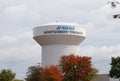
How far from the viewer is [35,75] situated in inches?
3885

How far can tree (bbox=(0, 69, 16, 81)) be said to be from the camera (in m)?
101

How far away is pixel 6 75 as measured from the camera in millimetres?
101562

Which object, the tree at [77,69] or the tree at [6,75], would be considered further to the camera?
the tree at [6,75]

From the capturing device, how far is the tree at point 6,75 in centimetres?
10094

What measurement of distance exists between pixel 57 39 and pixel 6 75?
51.6 feet

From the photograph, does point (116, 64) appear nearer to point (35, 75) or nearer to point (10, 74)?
point (35, 75)

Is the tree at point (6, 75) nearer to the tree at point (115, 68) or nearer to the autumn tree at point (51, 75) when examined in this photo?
the autumn tree at point (51, 75)

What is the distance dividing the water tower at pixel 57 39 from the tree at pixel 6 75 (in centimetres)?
849

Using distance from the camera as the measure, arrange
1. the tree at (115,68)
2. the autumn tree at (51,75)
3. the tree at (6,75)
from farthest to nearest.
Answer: the tree at (6,75), the autumn tree at (51,75), the tree at (115,68)

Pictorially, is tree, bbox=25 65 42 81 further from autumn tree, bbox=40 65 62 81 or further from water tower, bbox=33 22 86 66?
autumn tree, bbox=40 65 62 81

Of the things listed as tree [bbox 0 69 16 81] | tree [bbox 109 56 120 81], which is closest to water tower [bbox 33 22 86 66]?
tree [bbox 0 69 16 81]

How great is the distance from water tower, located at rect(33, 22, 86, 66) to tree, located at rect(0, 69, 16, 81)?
8494mm

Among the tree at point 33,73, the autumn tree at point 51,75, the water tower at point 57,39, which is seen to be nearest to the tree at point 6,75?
the tree at point 33,73

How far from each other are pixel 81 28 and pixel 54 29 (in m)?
8.08
